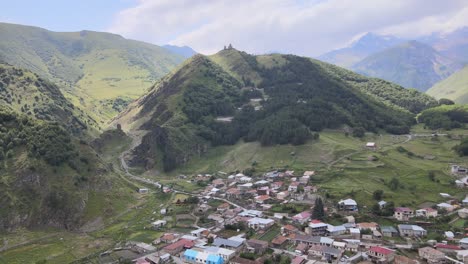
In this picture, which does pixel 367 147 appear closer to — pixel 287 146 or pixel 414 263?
pixel 287 146

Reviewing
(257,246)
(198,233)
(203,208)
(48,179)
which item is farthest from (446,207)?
(48,179)

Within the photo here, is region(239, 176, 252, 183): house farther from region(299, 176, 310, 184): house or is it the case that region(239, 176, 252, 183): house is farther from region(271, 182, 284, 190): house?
region(299, 176, 310, 184): house

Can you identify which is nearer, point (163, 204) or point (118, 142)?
point (163, 204)

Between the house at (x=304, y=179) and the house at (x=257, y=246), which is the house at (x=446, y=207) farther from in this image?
the house at (x=257, y=246)

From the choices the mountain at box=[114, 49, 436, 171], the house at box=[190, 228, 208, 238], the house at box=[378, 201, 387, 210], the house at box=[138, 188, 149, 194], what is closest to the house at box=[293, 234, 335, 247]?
the house at box=[190, 228, 208, 238]

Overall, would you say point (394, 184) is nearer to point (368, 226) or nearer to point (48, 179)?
point (368, 226)

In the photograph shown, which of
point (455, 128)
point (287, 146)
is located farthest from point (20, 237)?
point (455, 128)
